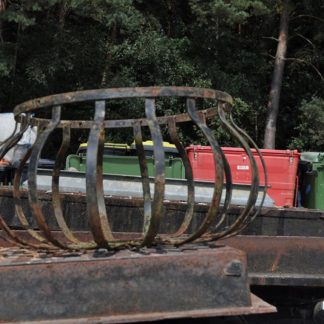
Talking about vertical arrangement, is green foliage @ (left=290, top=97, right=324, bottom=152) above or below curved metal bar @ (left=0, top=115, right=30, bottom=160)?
above

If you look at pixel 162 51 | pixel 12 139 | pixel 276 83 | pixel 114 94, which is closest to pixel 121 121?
pixel 12 139

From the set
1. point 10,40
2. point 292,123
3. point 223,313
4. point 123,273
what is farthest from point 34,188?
point 292,123

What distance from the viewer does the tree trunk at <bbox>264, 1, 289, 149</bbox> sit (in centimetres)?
1720

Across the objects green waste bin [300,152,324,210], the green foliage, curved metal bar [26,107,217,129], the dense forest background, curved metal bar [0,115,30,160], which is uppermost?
the dense forest background

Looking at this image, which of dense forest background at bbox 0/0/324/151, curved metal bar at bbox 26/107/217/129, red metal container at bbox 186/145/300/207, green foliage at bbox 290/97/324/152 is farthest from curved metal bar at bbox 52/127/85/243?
green foliage at bbox 290/97/324/152

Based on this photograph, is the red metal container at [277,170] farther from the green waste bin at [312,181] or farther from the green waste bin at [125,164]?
the green waste bin at [125,164]

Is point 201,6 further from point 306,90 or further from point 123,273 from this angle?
point 123,273

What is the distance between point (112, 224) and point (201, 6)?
1275 centimetres

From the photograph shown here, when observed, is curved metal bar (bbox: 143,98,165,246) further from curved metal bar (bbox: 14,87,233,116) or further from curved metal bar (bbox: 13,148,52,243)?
curved metal bar (bbox: 13,148,52,243)

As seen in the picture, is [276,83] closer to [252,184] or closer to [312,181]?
[312,181]

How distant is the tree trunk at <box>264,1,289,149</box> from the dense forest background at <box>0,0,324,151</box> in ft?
0.43

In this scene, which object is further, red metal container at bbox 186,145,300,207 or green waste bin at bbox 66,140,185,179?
red metal container at bbox 186,145,300,207

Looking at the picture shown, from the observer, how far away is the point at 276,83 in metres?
17.5

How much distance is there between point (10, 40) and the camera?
56.6ft
